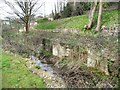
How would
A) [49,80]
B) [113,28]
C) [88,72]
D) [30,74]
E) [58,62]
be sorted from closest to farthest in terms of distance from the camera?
[49,80], [30,74], [88,72], [58,62], [113,28]

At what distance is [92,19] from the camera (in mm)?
16375

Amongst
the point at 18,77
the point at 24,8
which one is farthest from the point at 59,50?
the point at 24,8

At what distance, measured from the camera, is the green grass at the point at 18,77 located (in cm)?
701

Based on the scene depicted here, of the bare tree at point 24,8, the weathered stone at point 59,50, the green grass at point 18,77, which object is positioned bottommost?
the green grass at point 18,77

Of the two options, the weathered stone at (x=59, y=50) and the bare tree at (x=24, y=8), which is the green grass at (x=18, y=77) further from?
the bare tree at (x=24, y=8)

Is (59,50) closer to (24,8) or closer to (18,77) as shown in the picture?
(18,77)

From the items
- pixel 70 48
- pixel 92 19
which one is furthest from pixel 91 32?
pixel 70 48

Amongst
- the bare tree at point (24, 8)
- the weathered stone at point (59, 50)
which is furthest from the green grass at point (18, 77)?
the bare tree at point (24, 8)

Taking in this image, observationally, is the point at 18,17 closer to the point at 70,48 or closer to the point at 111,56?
the point at 70,48

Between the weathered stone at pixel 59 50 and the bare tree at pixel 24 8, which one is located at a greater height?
the bare tree at pixel 24 8

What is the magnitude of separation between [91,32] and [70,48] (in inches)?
171

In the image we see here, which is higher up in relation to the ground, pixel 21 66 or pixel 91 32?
pixel 91 32

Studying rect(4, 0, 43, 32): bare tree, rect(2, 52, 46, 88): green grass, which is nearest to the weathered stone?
rect(2, 52, 46, 88): green grass

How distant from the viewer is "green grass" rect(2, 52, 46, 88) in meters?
7.01
